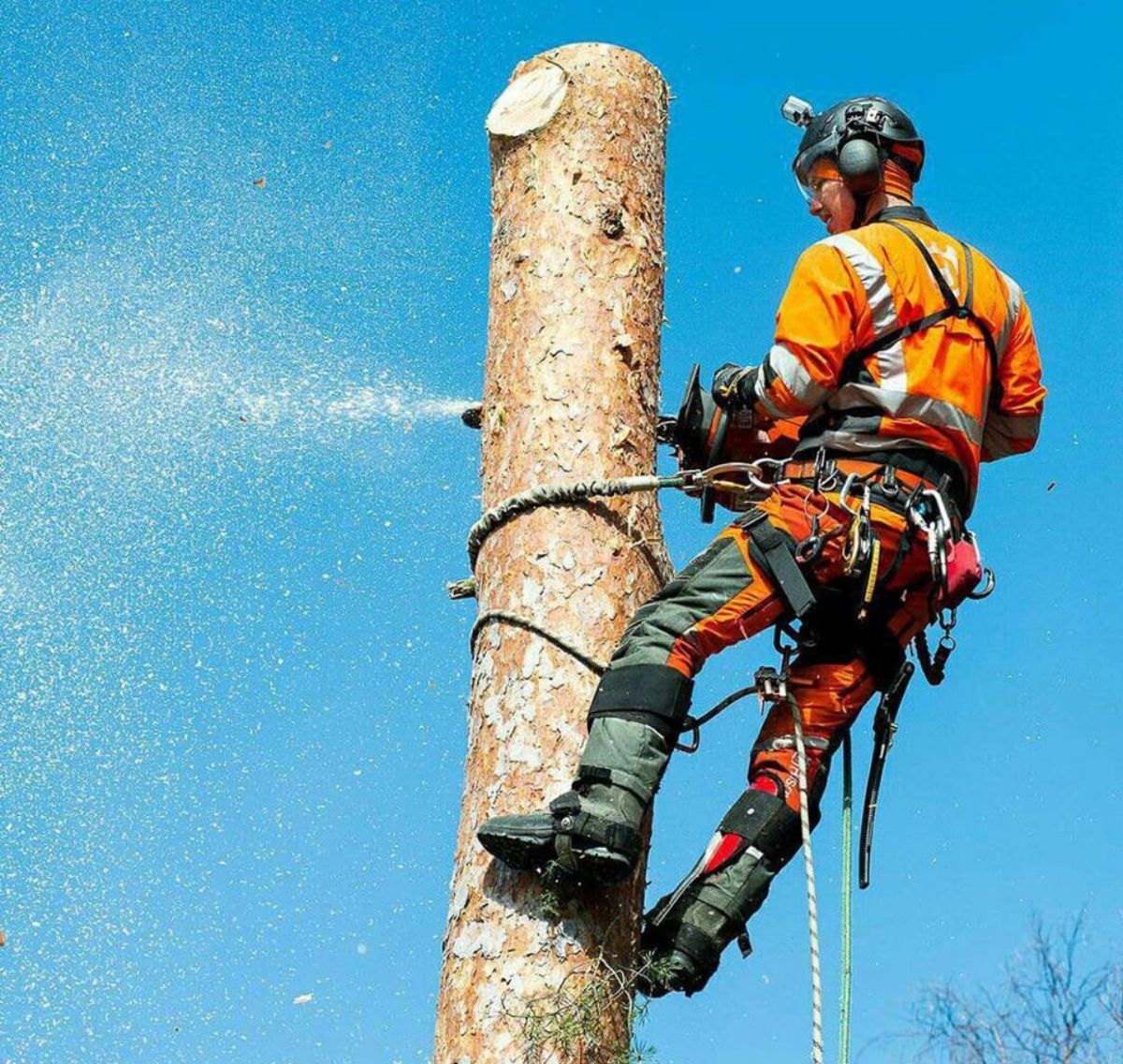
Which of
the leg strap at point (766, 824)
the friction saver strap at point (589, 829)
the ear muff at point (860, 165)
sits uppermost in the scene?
the ear muff at point (860, 165)

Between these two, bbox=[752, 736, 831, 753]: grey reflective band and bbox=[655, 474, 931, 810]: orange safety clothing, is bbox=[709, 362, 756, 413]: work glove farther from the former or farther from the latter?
bbox=[752, 736, 831, 753]: grey reflective band

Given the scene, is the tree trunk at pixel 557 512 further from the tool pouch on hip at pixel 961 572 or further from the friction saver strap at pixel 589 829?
the tool pouch on hip at pixel 961 572

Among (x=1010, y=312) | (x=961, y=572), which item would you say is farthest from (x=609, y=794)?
(x=1010, y=312)

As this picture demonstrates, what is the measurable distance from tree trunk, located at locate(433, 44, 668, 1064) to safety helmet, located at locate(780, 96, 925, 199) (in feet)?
1.43

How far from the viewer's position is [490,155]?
487 centimetres

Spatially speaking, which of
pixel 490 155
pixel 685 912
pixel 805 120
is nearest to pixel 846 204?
pixel 805 120

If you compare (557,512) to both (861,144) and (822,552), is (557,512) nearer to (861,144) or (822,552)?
(822,552)

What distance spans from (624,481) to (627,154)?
108 cm

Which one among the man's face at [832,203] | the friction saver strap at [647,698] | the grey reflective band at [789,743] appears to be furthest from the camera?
the man's face at [832,203]

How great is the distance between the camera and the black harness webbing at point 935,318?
4.19 meters

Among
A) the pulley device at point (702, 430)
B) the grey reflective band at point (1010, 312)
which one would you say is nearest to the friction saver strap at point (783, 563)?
the pulley device at point (702, 430)

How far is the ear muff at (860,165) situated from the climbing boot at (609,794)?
60.2 inches

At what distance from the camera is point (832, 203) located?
470 centimetres

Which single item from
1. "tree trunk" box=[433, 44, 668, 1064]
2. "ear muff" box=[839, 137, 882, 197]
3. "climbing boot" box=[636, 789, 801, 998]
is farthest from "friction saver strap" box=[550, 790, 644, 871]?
"ear muff" box=[839, 137, 882, 197]
